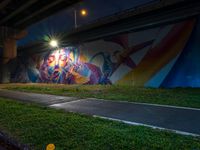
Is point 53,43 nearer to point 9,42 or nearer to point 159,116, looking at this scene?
point 9,42

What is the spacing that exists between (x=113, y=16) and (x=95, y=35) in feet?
11.6

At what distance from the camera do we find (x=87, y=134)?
14.9 ft

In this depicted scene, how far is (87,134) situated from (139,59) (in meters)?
12.5

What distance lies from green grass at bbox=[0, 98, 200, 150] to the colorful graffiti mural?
9.86 meters

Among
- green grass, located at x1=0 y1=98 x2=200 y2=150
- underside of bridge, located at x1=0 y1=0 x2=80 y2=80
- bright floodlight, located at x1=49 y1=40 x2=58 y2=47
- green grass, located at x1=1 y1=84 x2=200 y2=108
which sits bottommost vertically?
green grass, located at x1=0 y1=98 x2=200 y2=150

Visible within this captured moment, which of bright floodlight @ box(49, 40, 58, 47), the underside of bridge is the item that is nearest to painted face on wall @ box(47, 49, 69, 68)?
bright floodlight @ box(49, 40, 58, 47)

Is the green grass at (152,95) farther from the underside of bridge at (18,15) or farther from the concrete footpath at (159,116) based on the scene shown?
the underside of bridge at (18,15)

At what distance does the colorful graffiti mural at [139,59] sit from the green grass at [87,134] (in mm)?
9856

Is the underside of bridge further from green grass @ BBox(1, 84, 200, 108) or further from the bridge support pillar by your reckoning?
green grass @ BBox(1, 84, 200, 108)

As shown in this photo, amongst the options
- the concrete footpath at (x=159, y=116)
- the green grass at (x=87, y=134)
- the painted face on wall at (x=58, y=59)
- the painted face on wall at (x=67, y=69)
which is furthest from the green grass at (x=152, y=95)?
the painted face on wall at (x=58, y=59)

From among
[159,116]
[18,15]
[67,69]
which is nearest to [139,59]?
[67,69]

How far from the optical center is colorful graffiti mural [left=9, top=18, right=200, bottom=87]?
44.5 ft

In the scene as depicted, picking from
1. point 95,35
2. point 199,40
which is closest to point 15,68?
point 95,35

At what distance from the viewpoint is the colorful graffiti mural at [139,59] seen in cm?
1357
